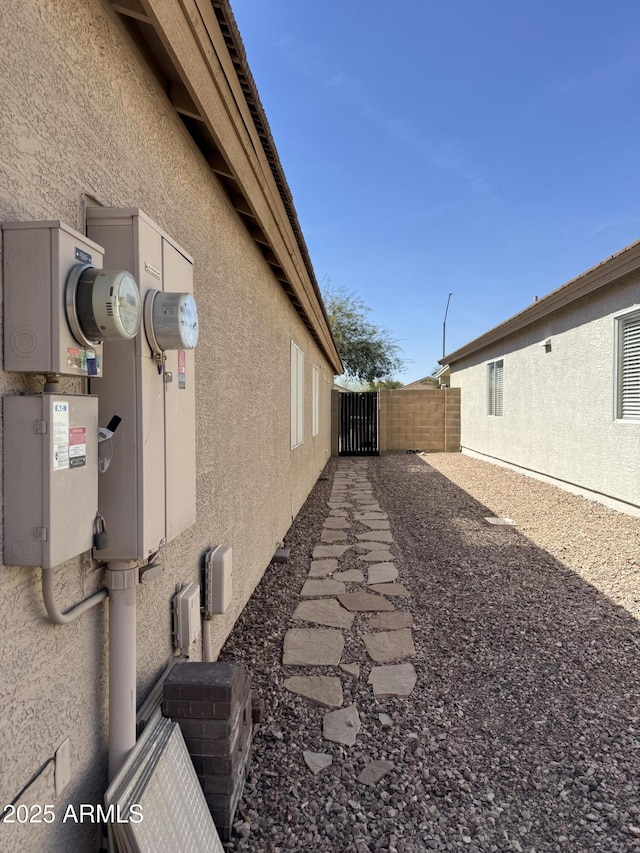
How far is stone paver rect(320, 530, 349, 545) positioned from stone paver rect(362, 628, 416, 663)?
7.85 ft

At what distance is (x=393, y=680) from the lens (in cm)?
279

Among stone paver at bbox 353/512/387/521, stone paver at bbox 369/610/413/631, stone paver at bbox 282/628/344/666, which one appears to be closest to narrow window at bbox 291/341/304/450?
stone paver at bbox 353/512/387/521

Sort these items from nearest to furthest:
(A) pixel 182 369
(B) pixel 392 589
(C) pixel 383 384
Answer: (A) pixel 182 369 < (B) pixel 392 589 < (C) pixel 383 384

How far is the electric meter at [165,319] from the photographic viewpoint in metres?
1.46

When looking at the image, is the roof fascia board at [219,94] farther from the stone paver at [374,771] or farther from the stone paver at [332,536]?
the stone paver at [332,536]

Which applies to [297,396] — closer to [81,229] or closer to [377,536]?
[377,536]

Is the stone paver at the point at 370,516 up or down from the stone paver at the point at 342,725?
up

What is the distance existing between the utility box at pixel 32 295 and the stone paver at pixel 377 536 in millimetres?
5065

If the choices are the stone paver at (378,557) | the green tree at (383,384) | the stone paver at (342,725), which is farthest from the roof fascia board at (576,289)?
the green tree at (383,384)

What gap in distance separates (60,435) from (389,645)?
8.90ft

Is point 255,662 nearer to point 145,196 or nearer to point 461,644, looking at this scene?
point 461,644

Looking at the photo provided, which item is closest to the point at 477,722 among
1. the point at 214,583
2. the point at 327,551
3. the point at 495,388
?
the point at 214,583

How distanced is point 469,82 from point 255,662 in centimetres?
1406

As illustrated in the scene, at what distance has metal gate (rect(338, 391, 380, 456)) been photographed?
54.3 ft
